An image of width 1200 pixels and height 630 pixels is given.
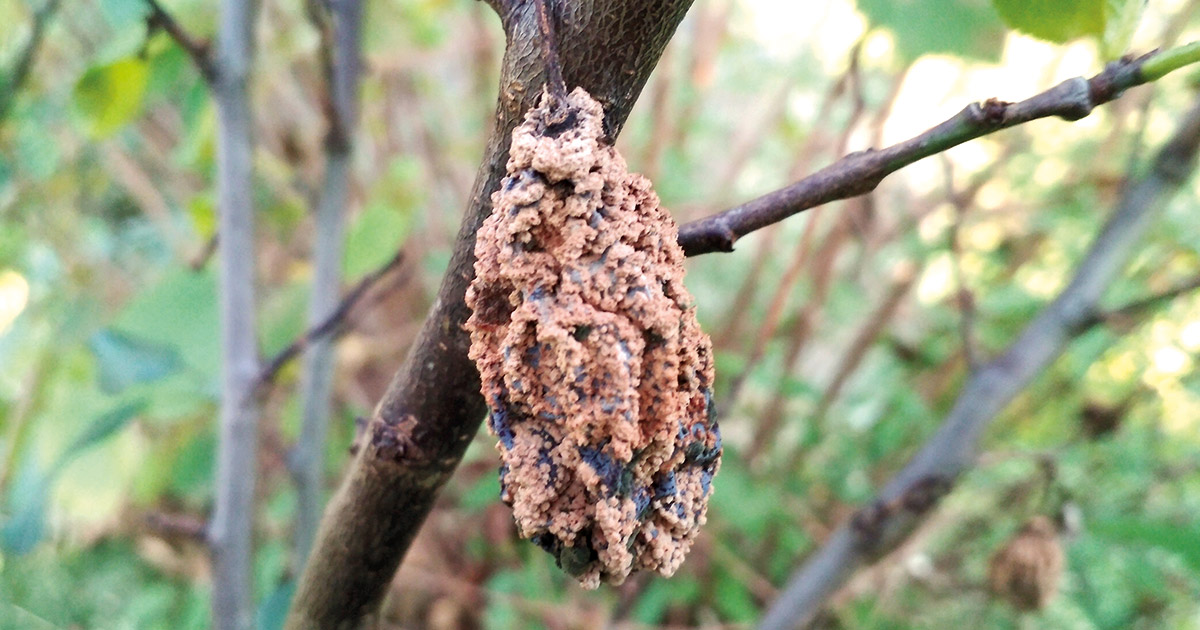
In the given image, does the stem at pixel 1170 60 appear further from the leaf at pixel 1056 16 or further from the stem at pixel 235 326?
the stem at pixel 235 326

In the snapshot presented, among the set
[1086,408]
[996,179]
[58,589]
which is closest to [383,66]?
[58,589]

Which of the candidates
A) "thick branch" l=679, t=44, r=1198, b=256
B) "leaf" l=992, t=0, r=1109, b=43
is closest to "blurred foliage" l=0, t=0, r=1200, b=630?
"leaf" l=992, t=0, r=1109, b=43

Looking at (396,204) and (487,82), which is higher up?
(487,82)

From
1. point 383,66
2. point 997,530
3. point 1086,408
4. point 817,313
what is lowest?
point 997,530

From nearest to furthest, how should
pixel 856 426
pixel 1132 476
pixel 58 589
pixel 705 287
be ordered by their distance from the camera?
pixel 58 589 < pixel 1132 476 < pixel 856 426 < pixel 705 287

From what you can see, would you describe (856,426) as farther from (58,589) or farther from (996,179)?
(58,589)

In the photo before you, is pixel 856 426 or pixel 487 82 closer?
pixel 856 426

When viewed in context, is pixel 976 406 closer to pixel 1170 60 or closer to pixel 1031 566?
pixel 1031 566

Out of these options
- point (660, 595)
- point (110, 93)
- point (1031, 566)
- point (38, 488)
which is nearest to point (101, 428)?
point (38, 488)

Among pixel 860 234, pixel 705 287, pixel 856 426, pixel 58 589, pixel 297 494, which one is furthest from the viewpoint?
pixel 705 287
